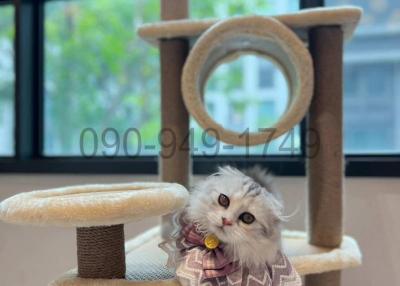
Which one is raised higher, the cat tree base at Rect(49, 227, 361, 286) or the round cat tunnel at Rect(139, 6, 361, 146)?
the round cat tunnel at Rect(139, 6, 361, 146)

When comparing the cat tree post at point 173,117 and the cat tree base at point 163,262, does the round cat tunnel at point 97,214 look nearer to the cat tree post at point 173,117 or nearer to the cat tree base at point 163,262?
the cat tree base at point 163,262

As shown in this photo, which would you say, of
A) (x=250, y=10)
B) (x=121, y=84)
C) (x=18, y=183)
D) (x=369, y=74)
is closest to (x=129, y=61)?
(x=121, y=84)

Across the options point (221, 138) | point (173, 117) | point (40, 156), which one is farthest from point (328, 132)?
point (40, 156)

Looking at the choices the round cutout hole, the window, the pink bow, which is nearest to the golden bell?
the pink bow

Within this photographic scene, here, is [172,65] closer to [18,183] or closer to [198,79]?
[198,79]

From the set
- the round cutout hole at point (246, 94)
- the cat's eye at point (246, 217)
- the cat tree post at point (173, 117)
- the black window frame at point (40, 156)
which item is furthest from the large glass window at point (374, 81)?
the cat's eye at point (246, 217)

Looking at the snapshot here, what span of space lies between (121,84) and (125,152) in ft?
0.98

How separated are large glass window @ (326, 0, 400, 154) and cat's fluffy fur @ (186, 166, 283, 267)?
32.2 inches

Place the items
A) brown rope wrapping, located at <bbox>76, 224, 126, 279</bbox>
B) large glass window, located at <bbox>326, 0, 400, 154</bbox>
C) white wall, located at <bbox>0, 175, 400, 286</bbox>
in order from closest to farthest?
brown rope wrapping, located at <bbox>76, 224, 126, 279</bbox> < white wall, located at <bbox>0, 175, 400, 286</bbox> < large glass window, located at <bbox>326, 0, 400, 154</bbox>

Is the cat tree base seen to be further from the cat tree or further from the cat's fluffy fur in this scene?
the cat's fluffy fur

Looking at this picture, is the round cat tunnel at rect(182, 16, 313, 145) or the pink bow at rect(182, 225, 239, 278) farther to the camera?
the round cat tunnel at rect(182, 16, 313, 145)

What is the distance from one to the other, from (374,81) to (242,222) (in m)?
1.00

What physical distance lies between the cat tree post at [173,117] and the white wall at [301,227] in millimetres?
357

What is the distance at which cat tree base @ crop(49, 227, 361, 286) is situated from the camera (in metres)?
0.88
